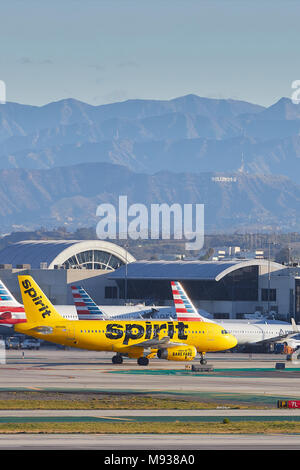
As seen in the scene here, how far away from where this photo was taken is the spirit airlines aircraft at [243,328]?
115m

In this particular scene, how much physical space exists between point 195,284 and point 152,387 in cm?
10345

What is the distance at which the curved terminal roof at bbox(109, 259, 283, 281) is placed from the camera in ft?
562

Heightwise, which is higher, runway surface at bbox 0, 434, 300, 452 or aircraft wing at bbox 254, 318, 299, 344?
aircraft wing at bbox 254, 318, 299, 344

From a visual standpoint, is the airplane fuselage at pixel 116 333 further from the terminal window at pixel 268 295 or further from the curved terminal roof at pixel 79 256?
the curved terminal roof at pixel 79 256

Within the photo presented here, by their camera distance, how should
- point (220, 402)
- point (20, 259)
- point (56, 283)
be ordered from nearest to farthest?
point (220, 402), point (56, 283), point (20, 259)

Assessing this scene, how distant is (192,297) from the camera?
172 m

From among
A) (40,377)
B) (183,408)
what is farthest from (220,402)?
(40,377)

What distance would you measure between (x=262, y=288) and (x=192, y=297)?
1236 cm

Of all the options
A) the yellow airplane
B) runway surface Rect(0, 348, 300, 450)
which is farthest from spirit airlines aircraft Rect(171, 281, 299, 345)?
the yellow airplane

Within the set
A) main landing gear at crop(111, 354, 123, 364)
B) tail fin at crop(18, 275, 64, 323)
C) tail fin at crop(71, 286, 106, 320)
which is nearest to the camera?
tail fin at crop(18, 275, 64, 323)

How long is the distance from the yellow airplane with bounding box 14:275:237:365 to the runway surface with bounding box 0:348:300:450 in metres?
1.62

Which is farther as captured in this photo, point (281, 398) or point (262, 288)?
point (262, 288)

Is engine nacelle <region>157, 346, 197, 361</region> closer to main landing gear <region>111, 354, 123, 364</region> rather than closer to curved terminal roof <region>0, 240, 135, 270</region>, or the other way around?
main landing gear <region>111, 354, 123, 364</region>
